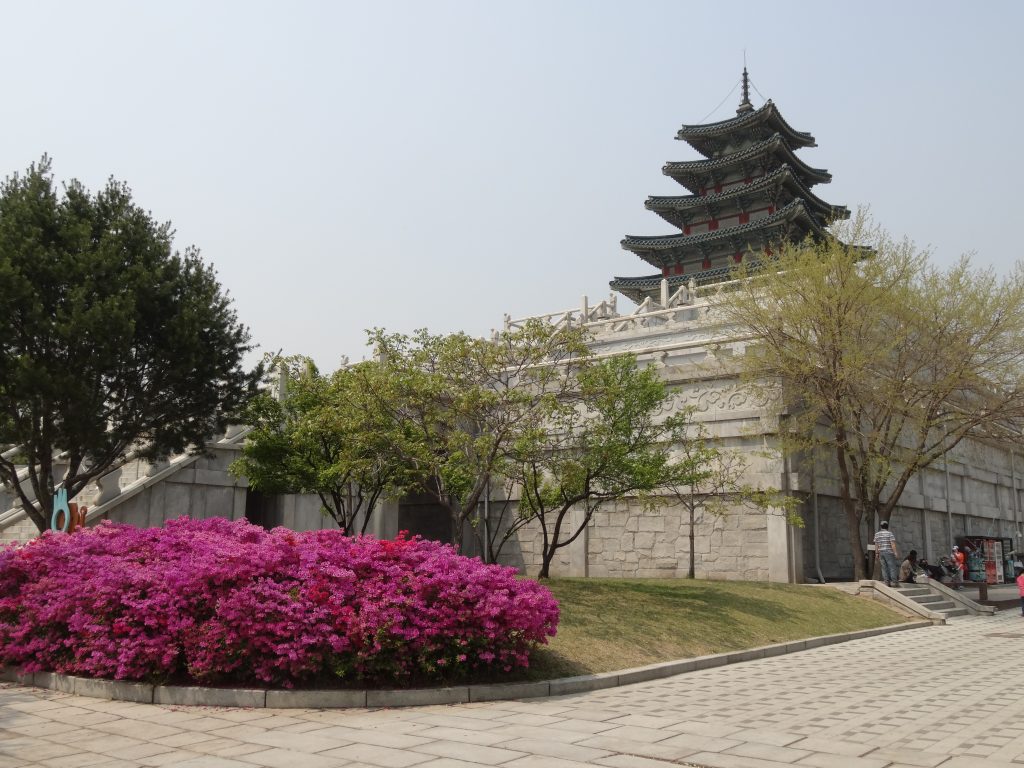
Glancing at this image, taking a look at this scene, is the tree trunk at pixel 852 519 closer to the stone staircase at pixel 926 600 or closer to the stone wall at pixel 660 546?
the stone staircase at pixel 926 600

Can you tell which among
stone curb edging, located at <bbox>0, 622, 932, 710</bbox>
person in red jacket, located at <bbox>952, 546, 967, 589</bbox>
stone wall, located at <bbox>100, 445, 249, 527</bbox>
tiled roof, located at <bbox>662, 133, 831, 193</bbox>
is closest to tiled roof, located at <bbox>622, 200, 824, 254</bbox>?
tiled roof, located at <bbox>662, 133, 831, 193</bbox>

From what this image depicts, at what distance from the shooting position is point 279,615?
8.06 meters

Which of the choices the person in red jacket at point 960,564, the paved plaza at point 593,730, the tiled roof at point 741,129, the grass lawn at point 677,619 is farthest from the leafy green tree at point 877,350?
the tiled roof at point 741,129

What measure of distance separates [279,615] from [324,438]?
9.08 m

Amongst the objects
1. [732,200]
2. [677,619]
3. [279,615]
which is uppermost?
[732,200]

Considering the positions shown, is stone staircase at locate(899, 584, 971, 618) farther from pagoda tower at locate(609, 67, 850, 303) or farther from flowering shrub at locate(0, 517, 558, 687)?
pagoda tower at locate(609, 67, 850, 303)

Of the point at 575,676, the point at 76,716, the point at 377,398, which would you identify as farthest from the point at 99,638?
the point at 377,398

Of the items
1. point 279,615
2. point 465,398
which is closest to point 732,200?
point 465,398

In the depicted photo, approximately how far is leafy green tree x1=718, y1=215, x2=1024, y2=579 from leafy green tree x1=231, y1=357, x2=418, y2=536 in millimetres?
8804

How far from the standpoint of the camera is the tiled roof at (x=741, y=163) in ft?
138

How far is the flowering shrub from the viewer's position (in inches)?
314

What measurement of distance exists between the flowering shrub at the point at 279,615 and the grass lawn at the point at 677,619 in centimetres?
101

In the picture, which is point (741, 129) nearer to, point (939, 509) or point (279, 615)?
point (939, 509)

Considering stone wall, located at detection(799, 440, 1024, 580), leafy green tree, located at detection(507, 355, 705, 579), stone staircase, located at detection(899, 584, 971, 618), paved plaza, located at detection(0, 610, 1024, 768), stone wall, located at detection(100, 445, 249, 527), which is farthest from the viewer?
stone wall, located at detection(799, 440, 1024, 580)
